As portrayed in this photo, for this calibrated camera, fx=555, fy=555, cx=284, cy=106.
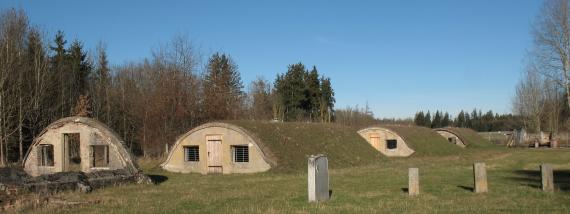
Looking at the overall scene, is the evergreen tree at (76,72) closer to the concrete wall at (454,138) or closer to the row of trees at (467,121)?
the concrete wall at (454,138)

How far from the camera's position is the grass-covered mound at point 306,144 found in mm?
32125

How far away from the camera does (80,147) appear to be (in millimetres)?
29000

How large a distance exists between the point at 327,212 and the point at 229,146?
19.3m

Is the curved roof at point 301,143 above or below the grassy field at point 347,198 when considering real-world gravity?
above

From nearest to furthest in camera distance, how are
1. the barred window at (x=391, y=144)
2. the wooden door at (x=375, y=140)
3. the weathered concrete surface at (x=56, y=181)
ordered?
the weathered concrete surface at (x=56, y=181)
the barred window at (x=391, y=144)
the wooden door at (x=375, y=140)

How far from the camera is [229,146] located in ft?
106

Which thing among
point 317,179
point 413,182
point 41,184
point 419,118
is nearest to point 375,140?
point 413,182

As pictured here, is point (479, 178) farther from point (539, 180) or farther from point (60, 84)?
point (60, 84)

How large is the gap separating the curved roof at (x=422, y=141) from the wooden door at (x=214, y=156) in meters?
24.1

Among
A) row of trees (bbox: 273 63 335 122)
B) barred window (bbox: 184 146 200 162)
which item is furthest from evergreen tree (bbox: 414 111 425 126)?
barred window (bbox: 184 146 200 162)

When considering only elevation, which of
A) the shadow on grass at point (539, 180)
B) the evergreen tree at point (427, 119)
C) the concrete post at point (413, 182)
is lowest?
the shadow on grass at point (539, 180)

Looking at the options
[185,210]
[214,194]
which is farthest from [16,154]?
[185,210]

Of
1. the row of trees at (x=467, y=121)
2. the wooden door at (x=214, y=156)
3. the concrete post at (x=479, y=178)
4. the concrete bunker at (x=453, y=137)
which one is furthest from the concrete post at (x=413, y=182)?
the row of trees at (x=467, y=121)

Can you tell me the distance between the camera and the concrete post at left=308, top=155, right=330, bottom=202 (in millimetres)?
15680
